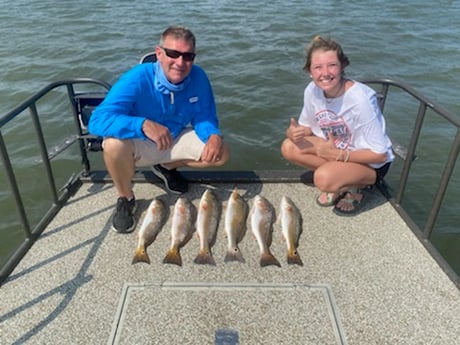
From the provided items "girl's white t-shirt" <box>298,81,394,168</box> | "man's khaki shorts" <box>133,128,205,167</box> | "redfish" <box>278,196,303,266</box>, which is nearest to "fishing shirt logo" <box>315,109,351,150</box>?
"girl's white t-shirt" <box>298,81,394,168</box>

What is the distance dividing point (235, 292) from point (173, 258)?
0.56m

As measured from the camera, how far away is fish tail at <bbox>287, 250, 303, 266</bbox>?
3.26m

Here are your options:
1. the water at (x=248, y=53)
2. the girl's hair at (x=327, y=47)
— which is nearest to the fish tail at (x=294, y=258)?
the girl's hair at (x=327, y=47)

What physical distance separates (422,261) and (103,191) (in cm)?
286

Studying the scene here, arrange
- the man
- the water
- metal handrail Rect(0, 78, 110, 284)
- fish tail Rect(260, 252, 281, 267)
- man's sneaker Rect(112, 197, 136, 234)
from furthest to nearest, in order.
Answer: the water
man's sneaker Rect(112, 197, 136, 234)
the man
fish tail Rect(260, 252, 281, 267)
metal handrail Rect(0, 78, 110, 284)

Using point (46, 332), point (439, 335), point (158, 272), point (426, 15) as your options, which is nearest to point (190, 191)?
point (158, 272)

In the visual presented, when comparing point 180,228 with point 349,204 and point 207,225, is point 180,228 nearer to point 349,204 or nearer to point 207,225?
point 207,225

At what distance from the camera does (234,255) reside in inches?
131

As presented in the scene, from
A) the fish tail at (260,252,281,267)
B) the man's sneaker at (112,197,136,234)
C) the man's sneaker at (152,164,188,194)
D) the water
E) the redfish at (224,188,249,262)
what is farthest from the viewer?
the water

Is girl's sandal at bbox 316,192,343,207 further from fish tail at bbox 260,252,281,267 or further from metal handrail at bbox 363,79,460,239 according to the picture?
fish tail at bbox 260,252,281,267

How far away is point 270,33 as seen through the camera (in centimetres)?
1198

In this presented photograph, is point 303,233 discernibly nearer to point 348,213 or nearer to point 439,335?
point 348,213

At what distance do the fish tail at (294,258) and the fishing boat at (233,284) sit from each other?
0.15 ft

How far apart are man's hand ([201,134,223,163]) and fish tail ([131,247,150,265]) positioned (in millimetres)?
931
